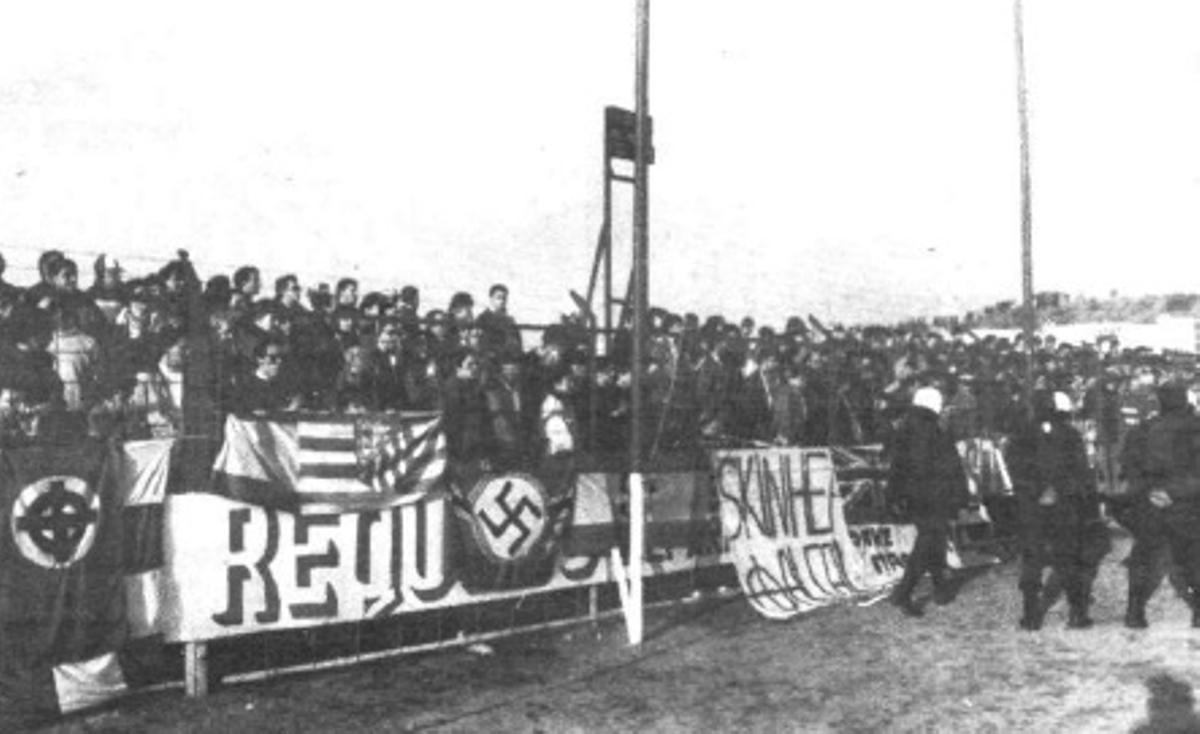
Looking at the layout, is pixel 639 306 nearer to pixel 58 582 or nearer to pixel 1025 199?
pixel 58 582

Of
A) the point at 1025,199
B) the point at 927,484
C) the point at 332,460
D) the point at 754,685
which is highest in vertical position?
the point at 1025,199

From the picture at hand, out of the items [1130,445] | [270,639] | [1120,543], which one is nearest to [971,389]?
[1120,543]

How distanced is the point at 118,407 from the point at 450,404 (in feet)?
8.25

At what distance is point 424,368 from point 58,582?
11.0 ft

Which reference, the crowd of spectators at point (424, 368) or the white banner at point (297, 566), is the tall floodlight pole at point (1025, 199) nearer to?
the crowd of spectators at point (424, 368)

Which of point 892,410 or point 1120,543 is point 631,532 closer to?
point 892,410

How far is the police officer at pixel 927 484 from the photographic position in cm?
1178

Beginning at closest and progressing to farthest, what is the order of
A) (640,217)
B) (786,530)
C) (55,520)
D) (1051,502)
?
(55,520) < (640,217) < (1051,502) < (786,530)

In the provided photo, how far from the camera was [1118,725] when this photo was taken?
24.3ft

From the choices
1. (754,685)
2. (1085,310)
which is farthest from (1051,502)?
(1085,310)

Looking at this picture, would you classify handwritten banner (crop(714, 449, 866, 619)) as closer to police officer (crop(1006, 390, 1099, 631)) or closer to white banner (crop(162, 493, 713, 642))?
police officer (crop(1006, 390, 1099, 631))

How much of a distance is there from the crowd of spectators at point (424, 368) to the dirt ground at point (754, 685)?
168 centimetres

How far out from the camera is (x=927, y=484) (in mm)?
11883

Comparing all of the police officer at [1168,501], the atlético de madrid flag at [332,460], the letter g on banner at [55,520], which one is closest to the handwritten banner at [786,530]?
the police officer at [1168,501]
